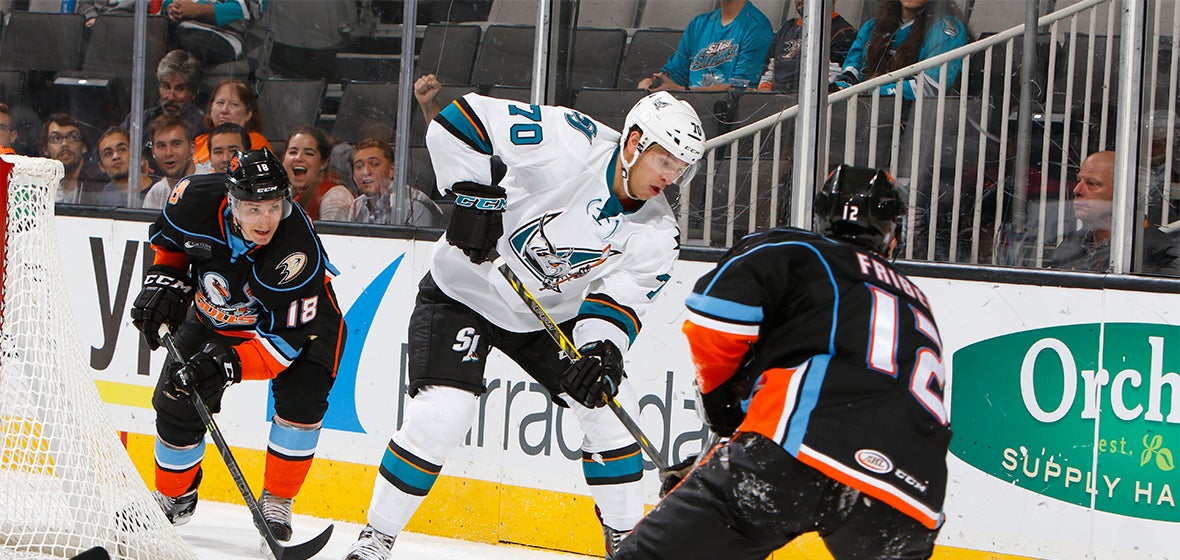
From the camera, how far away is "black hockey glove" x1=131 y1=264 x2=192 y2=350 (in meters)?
3.08

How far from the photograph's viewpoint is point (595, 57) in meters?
3.72

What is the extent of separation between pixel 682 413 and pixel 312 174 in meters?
1.49

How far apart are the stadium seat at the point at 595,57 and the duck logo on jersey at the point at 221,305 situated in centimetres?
117

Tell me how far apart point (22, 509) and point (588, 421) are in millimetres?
1278

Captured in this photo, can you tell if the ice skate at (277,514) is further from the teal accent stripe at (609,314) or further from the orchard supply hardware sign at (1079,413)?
the orchard supply hardware sign at (1079,413)

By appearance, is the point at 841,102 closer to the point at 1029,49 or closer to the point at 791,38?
the point at 791,38

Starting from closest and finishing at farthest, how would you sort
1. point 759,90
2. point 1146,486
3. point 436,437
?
1. point 436,437
2. point 1146,486
3. point 759,90

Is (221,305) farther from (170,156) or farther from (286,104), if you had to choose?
(170,156)

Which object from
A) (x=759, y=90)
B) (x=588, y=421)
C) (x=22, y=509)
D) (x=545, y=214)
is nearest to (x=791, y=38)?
(x=759, y=90)

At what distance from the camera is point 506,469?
3627 millimetres

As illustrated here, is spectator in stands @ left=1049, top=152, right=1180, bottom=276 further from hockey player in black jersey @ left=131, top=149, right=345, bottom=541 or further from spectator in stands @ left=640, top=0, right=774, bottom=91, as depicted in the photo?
hockey player in black jersey @ left=131, top=149, right=345, bottom=541

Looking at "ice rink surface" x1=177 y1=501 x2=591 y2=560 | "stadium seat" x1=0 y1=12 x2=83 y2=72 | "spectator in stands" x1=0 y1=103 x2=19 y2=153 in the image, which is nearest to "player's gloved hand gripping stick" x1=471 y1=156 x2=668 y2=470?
→ "ice rink surface" x1=177 y1=501 x2=591 y2=560

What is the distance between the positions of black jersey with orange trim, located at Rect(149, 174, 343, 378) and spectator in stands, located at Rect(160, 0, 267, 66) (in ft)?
3.95

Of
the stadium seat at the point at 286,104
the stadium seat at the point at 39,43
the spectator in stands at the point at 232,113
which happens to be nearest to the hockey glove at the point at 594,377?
the stadium seat at the point at 286,104
